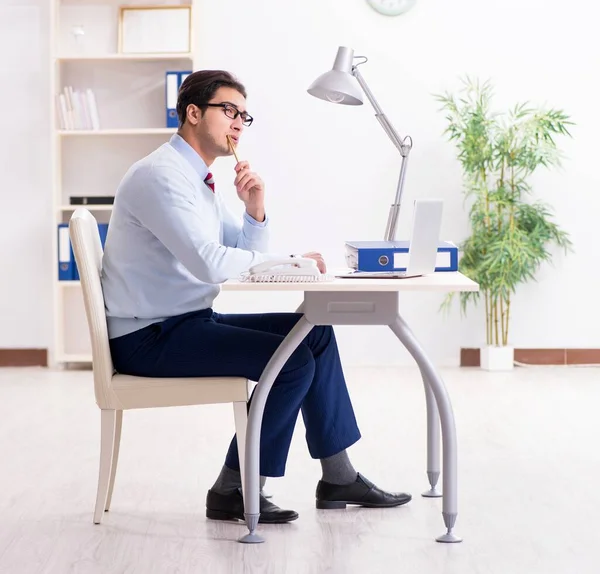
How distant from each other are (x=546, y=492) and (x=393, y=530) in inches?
22.6

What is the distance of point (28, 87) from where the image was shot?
205 inches

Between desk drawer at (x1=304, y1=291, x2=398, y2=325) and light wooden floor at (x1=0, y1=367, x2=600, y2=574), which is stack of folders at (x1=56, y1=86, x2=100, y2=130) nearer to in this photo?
light wooden floor at (x1=0, y1=367, x2=600, y2=574)

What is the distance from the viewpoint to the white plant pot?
5090 mm

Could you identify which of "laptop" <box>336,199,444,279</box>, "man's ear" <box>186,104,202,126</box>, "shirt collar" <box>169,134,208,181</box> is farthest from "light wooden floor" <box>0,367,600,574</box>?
"man's ear" <box>186,104,202,126</box>

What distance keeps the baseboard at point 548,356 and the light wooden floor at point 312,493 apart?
69 cm

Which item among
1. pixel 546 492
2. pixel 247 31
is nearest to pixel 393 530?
pixel 546 492

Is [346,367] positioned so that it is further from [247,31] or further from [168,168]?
[168,168]

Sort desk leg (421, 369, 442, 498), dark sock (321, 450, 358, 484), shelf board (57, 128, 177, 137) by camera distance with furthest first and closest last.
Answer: shelf board (57, 128, 177, 137) < desk leg (421, 369, 442, 498) < dark sock (321, 450, 358, 484)

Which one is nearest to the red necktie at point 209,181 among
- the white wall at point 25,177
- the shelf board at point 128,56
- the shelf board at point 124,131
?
the shelf board at point 124,131

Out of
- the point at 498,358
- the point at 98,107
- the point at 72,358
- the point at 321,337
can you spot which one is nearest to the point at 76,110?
the point at 98,107

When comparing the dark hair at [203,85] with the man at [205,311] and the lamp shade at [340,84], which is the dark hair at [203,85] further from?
the lamp shade at [340,84]

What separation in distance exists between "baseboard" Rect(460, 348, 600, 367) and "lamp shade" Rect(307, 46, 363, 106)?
2717mm

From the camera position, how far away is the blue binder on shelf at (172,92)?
16.5ft

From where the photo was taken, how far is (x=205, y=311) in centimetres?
258
